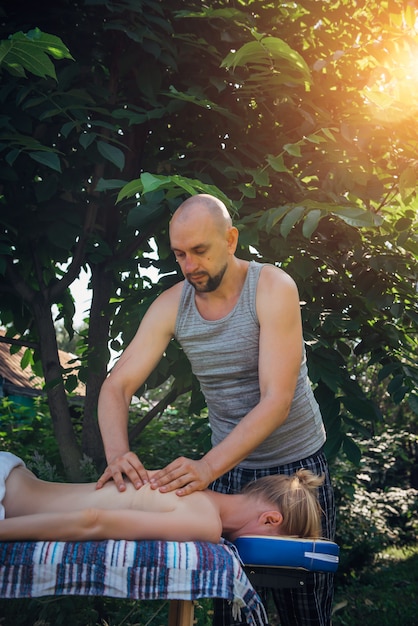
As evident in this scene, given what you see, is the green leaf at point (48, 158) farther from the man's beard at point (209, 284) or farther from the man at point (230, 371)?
the man's beard at point (209, 284)

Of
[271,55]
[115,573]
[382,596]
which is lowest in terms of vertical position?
[382,596]

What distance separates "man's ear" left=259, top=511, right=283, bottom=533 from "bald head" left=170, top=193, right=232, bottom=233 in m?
0.90

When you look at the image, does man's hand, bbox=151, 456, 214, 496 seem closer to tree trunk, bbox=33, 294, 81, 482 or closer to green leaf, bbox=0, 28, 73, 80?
green leaf, bbox=0, 28, 73, 80

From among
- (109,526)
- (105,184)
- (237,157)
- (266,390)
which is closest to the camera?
(109,526)

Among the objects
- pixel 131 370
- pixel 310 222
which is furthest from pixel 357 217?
pixel 131 370

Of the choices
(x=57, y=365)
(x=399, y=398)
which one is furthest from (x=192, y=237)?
(x=57, y=365)

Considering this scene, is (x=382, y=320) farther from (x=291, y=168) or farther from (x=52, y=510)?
(x=52, y=510)

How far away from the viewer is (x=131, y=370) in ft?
7.63

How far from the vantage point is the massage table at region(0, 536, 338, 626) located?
5.37 feet

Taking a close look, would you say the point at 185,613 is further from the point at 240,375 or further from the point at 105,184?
the point at 105,184

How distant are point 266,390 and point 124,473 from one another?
50cm

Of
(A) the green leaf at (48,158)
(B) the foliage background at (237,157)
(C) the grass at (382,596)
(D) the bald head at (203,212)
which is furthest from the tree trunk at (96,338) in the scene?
(C) the grass at (382,596)

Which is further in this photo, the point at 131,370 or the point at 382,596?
the point at 382,596

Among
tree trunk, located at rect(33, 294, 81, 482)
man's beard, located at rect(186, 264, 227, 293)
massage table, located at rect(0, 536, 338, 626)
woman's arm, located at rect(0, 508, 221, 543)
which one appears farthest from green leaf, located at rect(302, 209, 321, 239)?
tree trunk, located at rect(33, 294, 81, 482)
